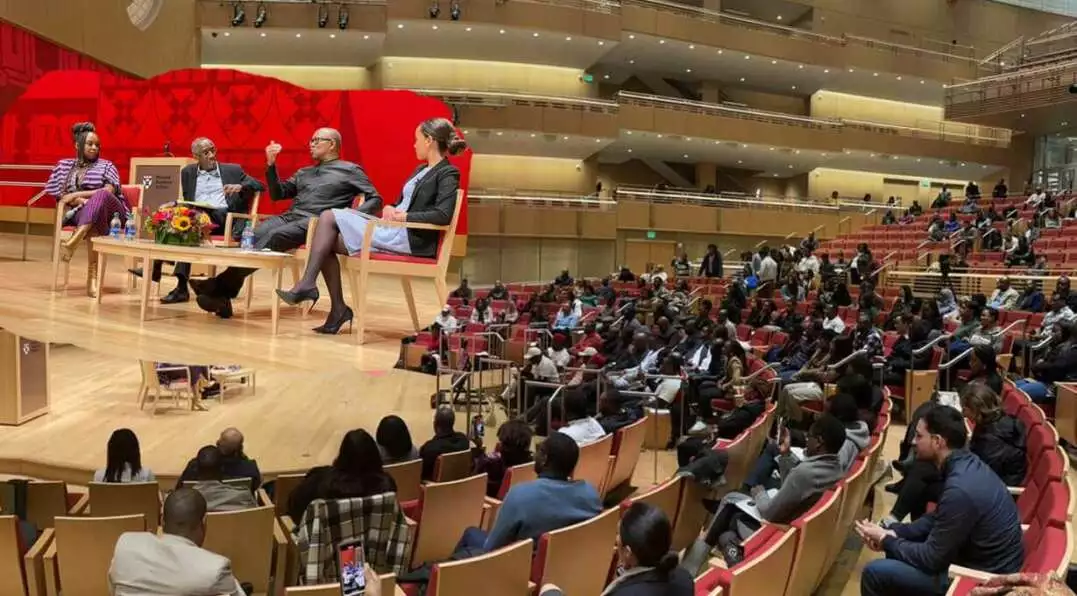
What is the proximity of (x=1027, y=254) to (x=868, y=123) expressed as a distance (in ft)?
40.8

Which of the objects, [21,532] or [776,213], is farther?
[776,213]

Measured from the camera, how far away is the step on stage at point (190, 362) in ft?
11.1

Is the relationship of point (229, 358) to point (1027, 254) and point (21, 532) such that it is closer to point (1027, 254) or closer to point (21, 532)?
point (21, 532)

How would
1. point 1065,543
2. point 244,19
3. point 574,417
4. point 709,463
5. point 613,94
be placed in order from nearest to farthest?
point 1065,543
point 709,463
point 574,417
point 244,19
point 613,94

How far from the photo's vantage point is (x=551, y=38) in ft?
66.1

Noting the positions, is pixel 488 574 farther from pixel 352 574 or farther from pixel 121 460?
pixel 121 460

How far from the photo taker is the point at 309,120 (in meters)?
12.3

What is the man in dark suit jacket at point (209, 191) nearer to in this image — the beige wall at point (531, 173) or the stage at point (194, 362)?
the stage at point (194, 362)

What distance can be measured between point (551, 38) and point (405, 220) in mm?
17449

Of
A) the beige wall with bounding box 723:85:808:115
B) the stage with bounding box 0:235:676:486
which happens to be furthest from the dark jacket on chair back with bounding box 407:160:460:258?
the beige wall with bounding box 723:85:808:115

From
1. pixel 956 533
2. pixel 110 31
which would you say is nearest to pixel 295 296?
pixel 956 533

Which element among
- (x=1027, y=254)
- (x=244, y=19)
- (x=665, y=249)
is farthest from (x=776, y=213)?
(x=244, y=19)

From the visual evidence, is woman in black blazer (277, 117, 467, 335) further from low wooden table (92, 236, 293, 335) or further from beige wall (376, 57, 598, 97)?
beige wall (376, 57, 598, 97)

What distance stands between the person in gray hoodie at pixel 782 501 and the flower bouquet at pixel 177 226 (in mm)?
2762
